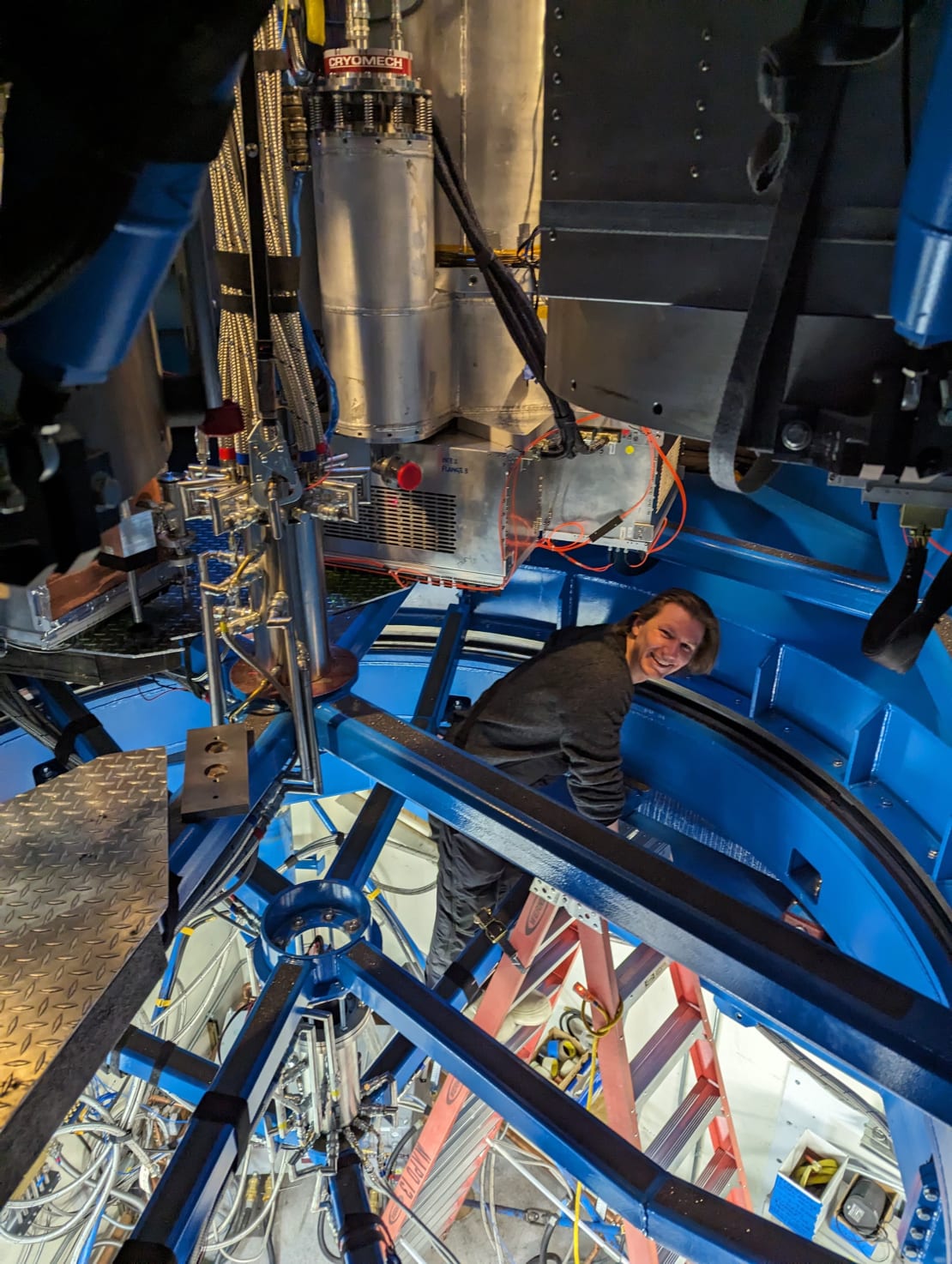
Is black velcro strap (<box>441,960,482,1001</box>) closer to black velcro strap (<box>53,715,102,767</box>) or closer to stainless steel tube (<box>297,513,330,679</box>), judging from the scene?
stainless steel tube (<box>297,513,330,679</box>)

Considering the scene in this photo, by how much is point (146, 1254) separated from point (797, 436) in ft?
5.77

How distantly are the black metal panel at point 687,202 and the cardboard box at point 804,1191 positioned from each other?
3.87m

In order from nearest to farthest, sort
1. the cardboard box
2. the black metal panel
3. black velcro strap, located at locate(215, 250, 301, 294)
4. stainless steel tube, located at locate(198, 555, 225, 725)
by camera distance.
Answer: the black metal panel → black velcro strap, located at locate(215, 250, 301, 294) → stainless steel tube, located at locate(198, 555, 225, 725) → the cardboard box

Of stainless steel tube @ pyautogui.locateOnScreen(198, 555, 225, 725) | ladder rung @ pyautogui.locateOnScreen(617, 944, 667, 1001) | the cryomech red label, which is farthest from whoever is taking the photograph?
ladder rung @ pyautogui.locateOnScreen(617, 944, 667, 1001)

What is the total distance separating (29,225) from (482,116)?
2013 mm

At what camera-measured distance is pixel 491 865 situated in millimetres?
3047

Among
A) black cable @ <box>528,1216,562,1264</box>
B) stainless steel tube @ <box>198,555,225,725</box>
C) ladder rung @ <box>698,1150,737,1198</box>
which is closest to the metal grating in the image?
stainless steel tube @ <box>198,555,225,725</box>

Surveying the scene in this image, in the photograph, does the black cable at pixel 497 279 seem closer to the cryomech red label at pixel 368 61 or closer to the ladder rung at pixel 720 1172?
the cryomech red label at pixel 368 61

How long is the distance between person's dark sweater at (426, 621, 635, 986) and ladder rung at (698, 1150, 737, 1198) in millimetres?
1252

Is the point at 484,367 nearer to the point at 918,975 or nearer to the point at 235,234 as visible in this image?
the point at 235,234

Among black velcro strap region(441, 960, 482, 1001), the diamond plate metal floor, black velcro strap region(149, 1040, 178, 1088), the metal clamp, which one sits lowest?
black velcro strap region(149, 1040, 178, 1088)

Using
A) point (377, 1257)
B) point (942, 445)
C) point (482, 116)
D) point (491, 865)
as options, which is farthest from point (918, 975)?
point (482, 116)

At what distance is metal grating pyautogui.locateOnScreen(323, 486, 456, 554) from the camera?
2.91 meters

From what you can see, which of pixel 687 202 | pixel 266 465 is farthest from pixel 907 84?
pixel 266 465
